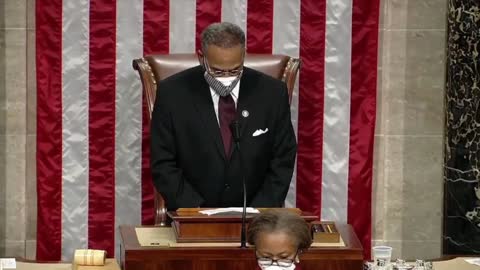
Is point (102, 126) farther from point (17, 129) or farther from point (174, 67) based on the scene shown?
point (174, 67)

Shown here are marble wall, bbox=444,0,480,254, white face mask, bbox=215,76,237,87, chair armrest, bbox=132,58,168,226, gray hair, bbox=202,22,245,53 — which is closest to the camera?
gray hair, bbox=202,22,245,53

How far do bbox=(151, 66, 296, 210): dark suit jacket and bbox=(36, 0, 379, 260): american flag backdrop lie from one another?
95cm

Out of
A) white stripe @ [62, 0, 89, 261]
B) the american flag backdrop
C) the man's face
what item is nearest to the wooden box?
the man's face

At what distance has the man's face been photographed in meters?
5.91

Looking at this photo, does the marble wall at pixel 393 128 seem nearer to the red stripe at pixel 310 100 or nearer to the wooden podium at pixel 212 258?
the red stripe at pixel 310 100

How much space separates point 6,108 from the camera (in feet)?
24.1

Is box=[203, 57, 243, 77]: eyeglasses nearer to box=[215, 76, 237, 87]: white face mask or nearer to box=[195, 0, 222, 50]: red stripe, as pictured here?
box=[215, 76, 237, 87]: white face mask

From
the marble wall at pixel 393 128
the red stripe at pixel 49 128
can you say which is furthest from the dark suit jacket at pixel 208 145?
the marble wall at pixel 393 128

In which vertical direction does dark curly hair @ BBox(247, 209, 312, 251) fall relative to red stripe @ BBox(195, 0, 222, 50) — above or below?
below

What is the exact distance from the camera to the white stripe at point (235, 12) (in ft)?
23.8

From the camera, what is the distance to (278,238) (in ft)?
13.6

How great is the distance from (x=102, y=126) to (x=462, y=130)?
2.30m

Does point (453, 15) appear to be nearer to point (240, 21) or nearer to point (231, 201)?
point (240, 21)

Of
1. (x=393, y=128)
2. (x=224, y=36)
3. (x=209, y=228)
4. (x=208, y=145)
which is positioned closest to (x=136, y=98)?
(x=208, y=145)
